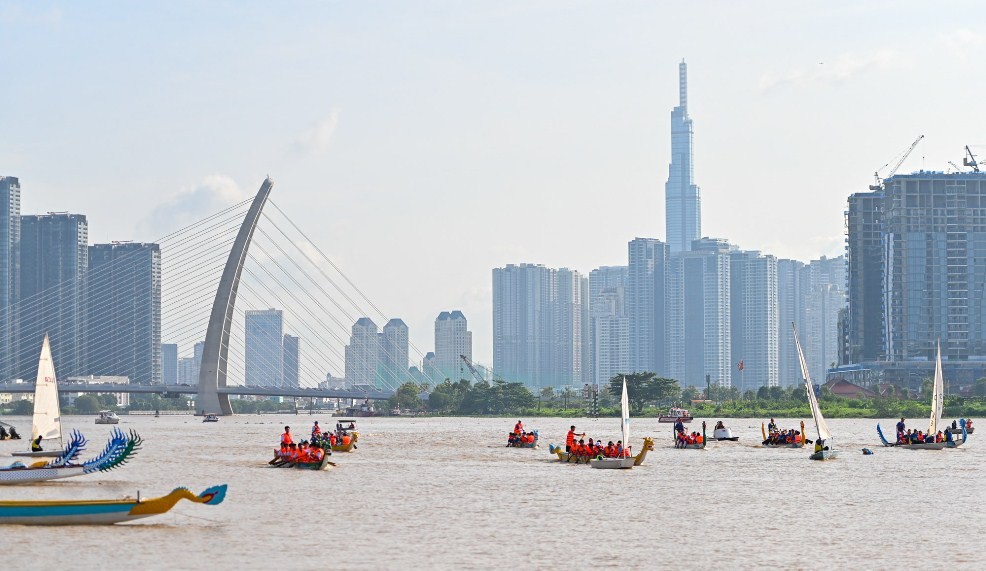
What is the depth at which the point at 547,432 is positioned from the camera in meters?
142

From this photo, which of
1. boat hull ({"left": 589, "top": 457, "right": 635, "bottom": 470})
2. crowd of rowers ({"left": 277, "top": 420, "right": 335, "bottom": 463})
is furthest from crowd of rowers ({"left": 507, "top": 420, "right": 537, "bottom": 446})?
boat hull ({"left": 589, "top": 457, "right": 635, "bottom": 470})

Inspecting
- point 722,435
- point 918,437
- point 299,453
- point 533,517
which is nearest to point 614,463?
point 299,453

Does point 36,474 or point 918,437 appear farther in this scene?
point 918,437

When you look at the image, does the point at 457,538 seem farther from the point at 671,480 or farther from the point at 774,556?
the point at 671,480

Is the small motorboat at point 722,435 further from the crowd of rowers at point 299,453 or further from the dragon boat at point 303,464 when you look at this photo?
the dragon boat at point 303,464

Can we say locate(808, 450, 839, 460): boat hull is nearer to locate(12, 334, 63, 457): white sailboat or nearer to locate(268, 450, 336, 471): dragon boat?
locate(268, 450, 336, 471): dragon boat

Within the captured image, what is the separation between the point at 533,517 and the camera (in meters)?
51.0

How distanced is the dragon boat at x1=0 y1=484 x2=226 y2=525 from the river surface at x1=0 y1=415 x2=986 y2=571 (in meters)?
0.31

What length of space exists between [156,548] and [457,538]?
357 inches

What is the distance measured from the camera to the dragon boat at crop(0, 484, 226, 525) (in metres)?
44.3

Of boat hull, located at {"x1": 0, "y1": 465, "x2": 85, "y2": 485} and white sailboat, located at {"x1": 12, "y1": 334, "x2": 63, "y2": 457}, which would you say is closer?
boat hull, located at {"x1": 0, "y1": 465, "x2": 85, "y2": 485}

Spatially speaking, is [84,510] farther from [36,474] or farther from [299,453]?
[299,453]

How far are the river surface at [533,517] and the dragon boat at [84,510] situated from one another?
315mm

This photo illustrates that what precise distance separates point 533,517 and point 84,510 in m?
15.0
